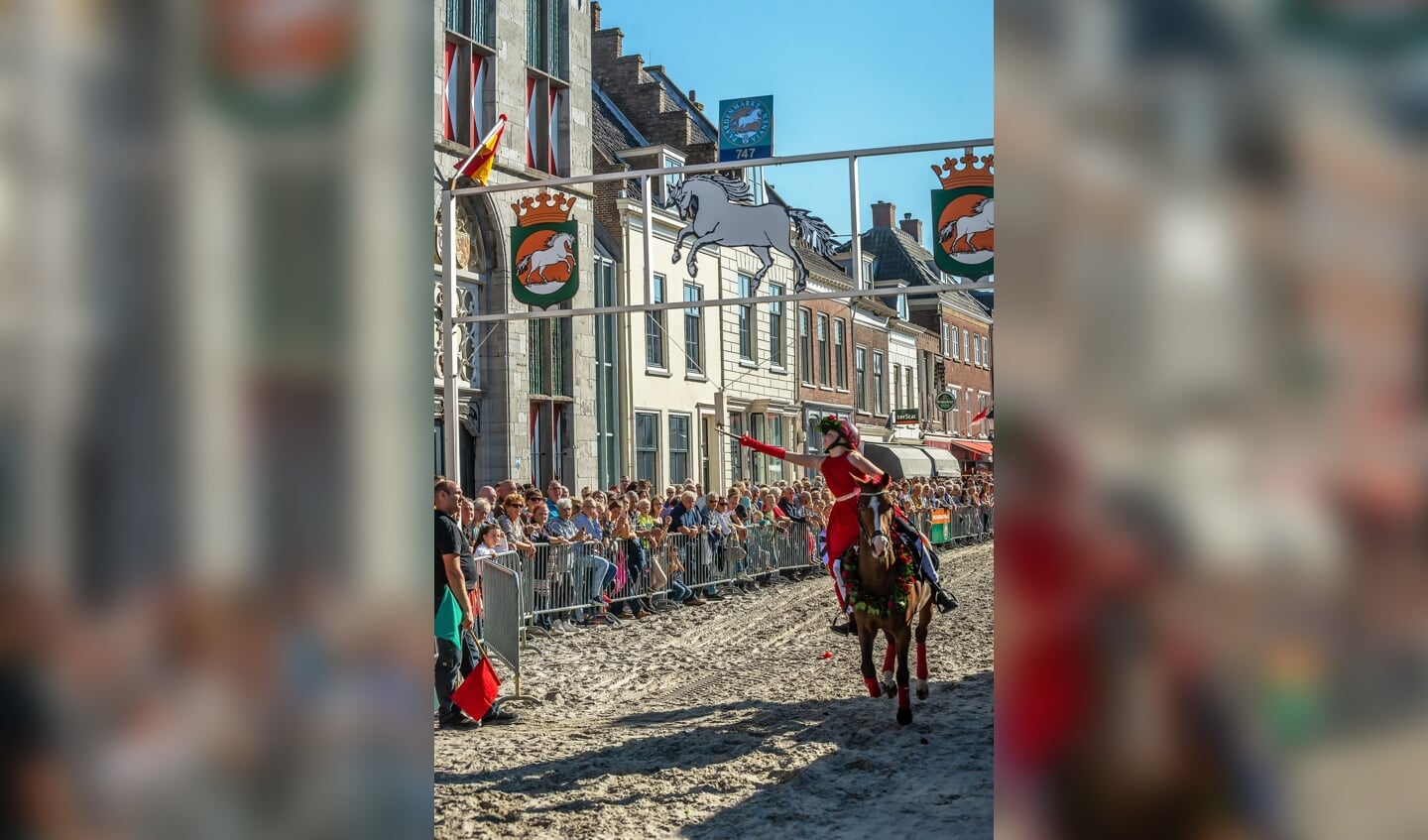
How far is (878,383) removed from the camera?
43.4 metres

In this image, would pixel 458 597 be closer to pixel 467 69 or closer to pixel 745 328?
pixel 467 69

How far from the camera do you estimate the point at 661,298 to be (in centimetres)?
2792

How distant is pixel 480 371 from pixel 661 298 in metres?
7.02

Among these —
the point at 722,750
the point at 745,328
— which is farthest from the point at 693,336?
the point at 722,750

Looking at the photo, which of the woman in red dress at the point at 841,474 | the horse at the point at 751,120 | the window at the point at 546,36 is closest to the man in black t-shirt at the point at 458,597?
the woman in red dress at the point at 841,474

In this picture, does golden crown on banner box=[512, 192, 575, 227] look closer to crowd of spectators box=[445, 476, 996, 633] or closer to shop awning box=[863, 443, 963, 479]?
crowd of spectators box=[445, 476, 996, 633]

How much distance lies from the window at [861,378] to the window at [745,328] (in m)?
8.59

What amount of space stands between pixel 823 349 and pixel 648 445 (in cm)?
1192

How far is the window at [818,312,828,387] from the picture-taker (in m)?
37.8
